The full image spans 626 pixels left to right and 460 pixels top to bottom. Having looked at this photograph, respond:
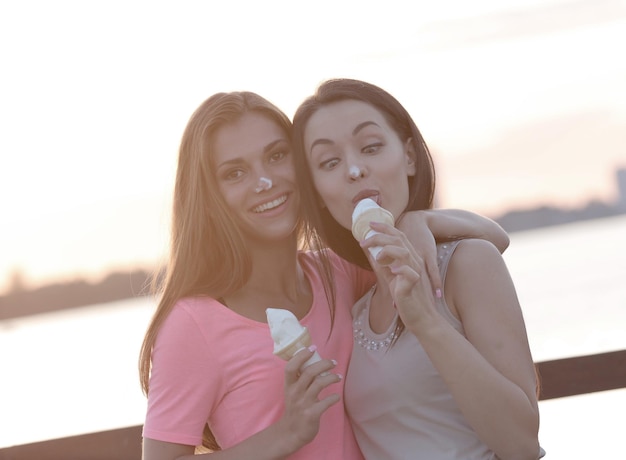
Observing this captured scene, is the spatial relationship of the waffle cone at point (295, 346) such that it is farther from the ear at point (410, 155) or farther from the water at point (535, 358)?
the water at point (535, 358)

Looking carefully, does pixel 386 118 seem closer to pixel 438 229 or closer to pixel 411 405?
pixel 438 229

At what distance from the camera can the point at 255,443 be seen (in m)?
3.63

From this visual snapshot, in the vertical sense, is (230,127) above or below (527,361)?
above

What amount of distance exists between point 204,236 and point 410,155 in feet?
2.66

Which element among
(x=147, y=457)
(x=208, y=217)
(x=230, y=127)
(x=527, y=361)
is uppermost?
(x=230, y=127)

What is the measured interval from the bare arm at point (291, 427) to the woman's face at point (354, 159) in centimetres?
62

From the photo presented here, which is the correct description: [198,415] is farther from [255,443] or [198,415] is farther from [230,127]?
[230,127]

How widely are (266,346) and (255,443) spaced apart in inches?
14.1

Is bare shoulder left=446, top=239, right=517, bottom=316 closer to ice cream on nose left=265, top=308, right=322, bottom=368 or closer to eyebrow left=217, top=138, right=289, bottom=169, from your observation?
ice cream on nose left=265, top=308, right=322, bottom=368

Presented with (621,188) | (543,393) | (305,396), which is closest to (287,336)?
(305,396)

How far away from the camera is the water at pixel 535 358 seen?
23.1ft

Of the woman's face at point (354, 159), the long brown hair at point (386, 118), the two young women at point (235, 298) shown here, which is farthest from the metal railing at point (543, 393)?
the woman's face at point (354, 159)

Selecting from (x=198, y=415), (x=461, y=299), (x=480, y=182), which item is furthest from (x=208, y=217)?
(x=480, y=182)

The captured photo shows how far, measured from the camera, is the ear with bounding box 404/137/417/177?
3840mm
